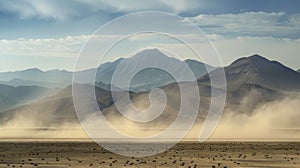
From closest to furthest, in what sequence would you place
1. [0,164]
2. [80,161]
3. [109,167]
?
1. [109,167]
2. [0,164]
3. [80,161]

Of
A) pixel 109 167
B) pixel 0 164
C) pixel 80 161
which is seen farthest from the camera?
pixel 80 161

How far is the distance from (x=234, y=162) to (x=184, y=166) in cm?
1007

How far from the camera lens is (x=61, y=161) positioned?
7562 centimetres

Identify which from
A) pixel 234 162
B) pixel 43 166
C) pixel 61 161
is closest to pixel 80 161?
pixel 61 161

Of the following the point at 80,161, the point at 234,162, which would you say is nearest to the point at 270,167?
the point at 234,162

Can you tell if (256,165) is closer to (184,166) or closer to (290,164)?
(290,164)

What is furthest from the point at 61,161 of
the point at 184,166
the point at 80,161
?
the point at 184,166

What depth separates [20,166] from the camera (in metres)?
67.8

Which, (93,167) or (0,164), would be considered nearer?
(93,167)

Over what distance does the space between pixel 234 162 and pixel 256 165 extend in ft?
15.6

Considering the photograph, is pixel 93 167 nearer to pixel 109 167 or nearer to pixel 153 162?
pixel 109 167

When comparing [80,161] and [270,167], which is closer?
[270,167]

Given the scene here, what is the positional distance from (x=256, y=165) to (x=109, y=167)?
20647 mm

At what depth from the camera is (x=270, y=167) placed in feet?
219
